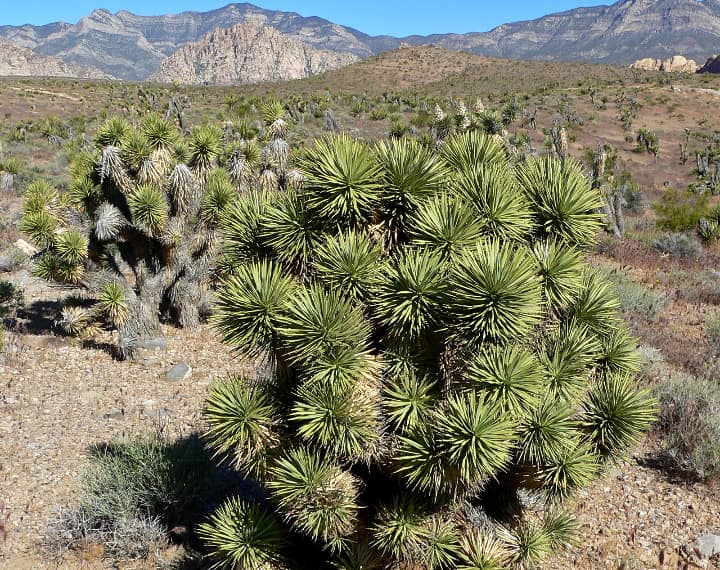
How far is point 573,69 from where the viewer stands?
68375mm

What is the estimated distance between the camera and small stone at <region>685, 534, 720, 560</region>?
460 cm

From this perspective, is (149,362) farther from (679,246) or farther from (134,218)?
(679,246)

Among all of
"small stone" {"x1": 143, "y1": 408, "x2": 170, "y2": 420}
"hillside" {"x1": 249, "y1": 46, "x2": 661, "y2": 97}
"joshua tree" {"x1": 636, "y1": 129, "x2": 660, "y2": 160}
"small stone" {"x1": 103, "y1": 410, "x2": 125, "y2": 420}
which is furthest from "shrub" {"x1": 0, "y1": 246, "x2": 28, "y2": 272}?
"hillside" {"x1": 249, "y1": 46, "x2": 661, "y2": 97}

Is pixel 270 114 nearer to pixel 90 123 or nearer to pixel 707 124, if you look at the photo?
pixel 90 123

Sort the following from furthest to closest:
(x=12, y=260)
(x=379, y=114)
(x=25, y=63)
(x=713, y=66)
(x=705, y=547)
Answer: (x=25, y=63)
(x=713, y=66)
(x=379, y=114)
(x=12, y=260)
(x=705, y=547)

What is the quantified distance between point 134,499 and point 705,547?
501 centimetres

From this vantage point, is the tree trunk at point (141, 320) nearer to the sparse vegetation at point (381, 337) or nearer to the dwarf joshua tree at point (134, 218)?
the dwarf joshua tree at point (134, 218)

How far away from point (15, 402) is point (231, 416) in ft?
16.3

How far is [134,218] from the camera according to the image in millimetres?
8102

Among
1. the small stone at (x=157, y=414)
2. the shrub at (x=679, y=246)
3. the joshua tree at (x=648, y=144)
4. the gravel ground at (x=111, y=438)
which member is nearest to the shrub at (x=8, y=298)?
the gravel ground at (x=111, y=438)

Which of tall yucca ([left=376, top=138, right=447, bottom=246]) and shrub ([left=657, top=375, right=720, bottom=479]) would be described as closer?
tall yucca ([left=376, top=138, right=447, bottom=246])

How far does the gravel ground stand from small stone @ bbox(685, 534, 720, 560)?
0.25 feet

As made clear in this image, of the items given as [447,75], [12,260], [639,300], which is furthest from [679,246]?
[447,75]

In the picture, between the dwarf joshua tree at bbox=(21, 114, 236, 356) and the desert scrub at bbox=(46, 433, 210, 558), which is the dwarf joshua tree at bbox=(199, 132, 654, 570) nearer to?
the desert scrub at bbox=(46, 433, 210, 558)
